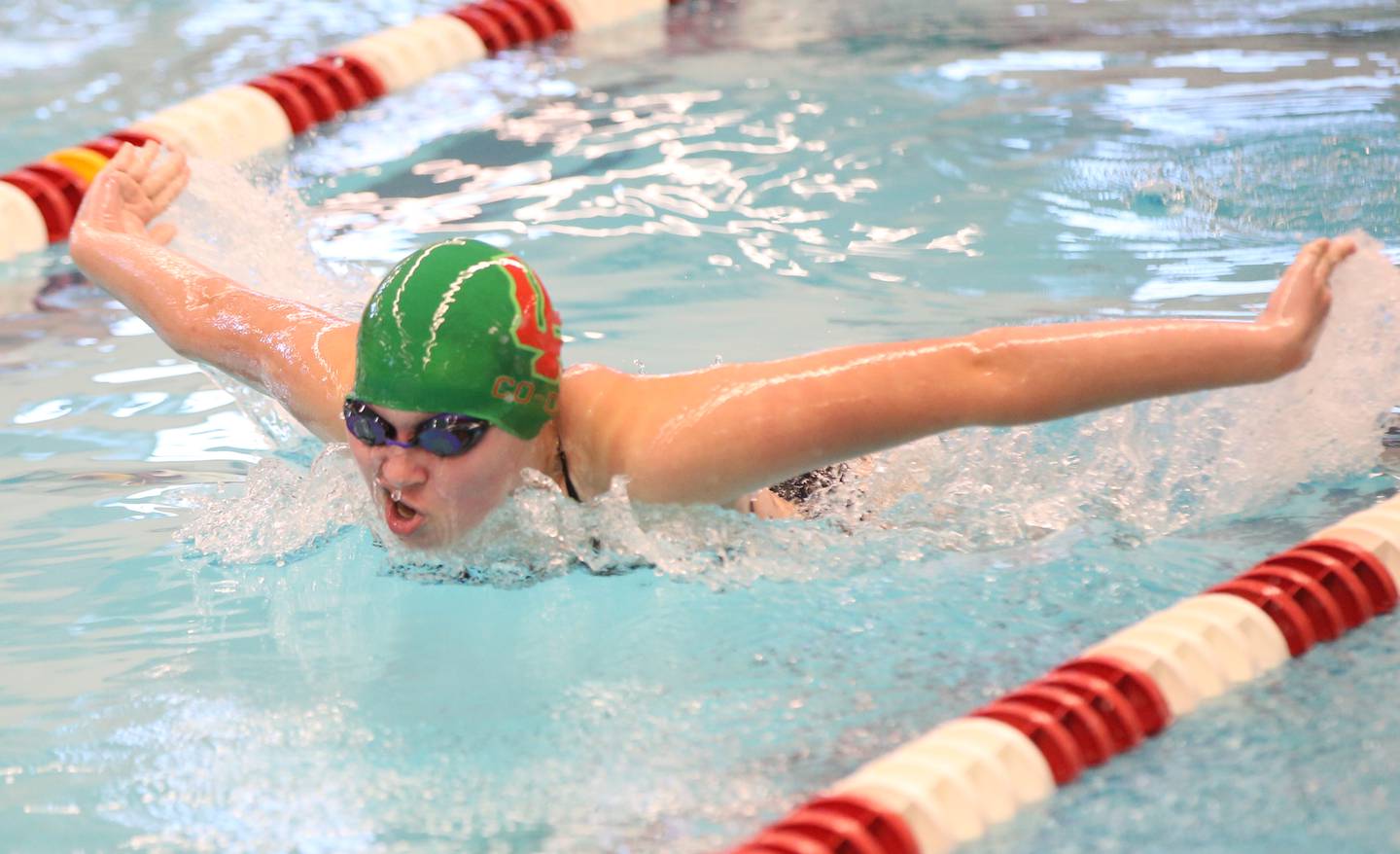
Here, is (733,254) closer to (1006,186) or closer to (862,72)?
(1006,186)

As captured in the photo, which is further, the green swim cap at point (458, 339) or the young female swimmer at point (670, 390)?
the green swim cap at point (458, 339)

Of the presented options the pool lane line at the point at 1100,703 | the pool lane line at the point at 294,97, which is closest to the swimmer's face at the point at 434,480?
the pool lane line at the point at 1100,703

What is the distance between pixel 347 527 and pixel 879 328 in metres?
1.48

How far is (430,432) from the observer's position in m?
2.35

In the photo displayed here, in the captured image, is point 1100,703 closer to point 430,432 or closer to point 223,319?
point 430,432

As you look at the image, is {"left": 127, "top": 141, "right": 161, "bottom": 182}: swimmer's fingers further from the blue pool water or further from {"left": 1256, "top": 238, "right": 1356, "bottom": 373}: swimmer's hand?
{"left": 1256, "top": 238, "right": 1356, "bottom": 373}: swimmer's hand

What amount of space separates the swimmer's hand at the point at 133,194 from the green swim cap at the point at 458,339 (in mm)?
958

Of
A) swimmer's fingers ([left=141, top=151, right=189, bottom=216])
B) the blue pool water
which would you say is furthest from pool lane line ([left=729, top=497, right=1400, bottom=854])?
swimmer's fingers ([left=141, top=151, right=189, bottom=216])

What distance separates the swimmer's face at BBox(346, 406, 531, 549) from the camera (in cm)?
236

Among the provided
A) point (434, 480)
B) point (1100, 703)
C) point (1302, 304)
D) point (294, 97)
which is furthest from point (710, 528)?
point (294, 97)

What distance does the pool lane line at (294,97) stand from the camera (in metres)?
4.93

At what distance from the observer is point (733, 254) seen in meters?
4.44

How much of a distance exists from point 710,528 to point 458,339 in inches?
19.4

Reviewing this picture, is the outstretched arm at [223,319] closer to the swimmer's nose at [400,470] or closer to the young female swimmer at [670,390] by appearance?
the young female swimmer at [670,390]
